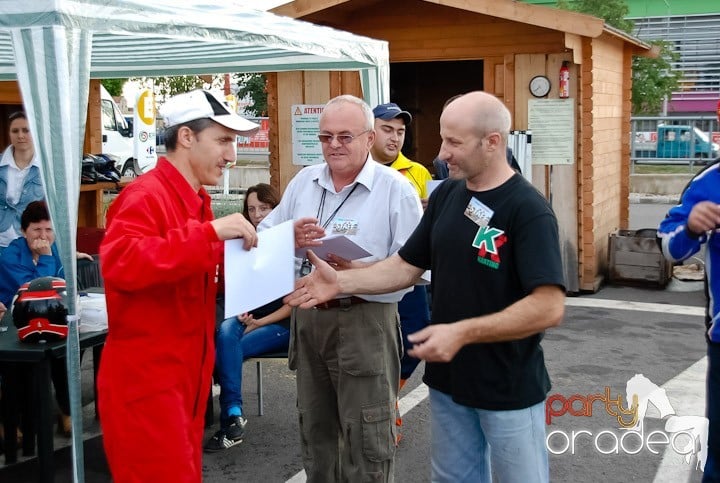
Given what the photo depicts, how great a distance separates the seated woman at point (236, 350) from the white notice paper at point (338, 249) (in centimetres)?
179

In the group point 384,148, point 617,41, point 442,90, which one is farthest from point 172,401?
point 442,90

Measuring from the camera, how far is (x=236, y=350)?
17.6 ft

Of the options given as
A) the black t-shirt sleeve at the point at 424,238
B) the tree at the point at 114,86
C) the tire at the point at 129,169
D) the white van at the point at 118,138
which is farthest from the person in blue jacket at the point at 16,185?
the tree at the point at 114,86

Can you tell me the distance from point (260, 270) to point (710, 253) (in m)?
1.82

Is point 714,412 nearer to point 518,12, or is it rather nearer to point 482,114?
point 482,114

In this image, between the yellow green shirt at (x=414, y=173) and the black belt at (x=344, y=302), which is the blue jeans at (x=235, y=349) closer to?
the yellow green shirt at (x=414, y=173)

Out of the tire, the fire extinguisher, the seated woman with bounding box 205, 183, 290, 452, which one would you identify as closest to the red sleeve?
the seated woman with bounding box 205, 183, 290, 452

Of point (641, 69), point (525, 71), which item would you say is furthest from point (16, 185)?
point (641, 69)

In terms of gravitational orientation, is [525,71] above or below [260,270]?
above

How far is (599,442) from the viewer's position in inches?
206

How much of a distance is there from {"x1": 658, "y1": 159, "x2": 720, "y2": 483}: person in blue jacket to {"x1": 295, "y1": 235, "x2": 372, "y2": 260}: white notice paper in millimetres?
1274

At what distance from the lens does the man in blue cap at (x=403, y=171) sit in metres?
5.35

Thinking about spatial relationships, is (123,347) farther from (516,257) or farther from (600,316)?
(600,316)

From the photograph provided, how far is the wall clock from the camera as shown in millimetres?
9398
